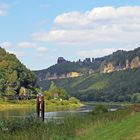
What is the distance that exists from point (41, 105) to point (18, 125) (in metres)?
29.4

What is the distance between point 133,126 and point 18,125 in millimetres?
18327

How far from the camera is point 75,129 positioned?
44469mm

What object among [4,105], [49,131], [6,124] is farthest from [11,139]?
[4,105]

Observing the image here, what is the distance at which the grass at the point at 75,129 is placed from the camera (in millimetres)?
32031

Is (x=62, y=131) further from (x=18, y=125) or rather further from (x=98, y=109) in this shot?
(x=98, y=109)

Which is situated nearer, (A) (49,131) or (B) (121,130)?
(B) (121,130)

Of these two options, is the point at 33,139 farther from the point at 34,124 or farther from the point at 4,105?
the point at 4,105

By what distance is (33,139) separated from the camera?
38.6 metres

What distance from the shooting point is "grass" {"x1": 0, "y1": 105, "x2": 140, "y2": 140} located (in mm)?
32031

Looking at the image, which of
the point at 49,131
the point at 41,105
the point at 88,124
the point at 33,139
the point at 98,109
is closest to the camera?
the point at 33,139

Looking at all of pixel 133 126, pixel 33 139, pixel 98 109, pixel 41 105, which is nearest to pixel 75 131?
pixel 33 139

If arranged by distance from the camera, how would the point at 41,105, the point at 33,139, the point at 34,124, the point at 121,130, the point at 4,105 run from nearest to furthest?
1. the point at 121,130
2. the point at 33,139
3. the point at 34,124
4. the point at 41,105
5. the point at 4,105

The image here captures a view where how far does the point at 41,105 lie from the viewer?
77938mm

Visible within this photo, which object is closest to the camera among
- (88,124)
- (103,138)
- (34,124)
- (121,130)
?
(103,138)
